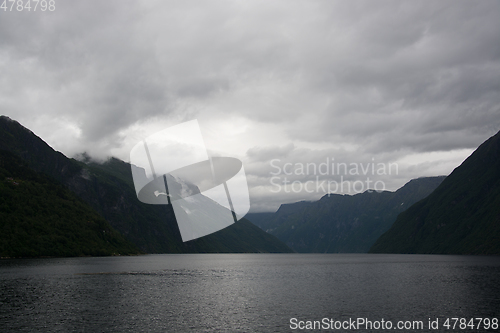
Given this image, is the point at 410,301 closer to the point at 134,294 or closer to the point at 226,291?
the point at 226,291

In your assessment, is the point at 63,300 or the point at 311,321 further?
the point at 63,300

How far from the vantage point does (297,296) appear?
79312 millimetres

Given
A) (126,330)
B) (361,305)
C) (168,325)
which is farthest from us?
(361,305)

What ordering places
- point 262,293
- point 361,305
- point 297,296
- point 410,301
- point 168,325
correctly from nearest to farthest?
1. point 168,325
2. point 361,305
3. point 410,301
4. point 297,296
5. point 262,293

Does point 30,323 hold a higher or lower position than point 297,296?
higher

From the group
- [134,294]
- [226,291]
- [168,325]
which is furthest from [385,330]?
[134,294]

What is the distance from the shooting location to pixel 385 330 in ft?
164

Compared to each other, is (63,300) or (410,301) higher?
(63,300)

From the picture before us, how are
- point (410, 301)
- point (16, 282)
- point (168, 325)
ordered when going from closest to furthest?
point (168, 325), point (410, 301), point (16, 282)

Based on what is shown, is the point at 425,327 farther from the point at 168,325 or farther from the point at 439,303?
the point at 168,325

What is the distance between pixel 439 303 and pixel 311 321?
31.4 m

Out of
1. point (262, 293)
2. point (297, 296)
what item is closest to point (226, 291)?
point (262, 293)

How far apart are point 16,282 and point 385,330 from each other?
3503 inches

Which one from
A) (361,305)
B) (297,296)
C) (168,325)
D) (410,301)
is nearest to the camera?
(168,325)
